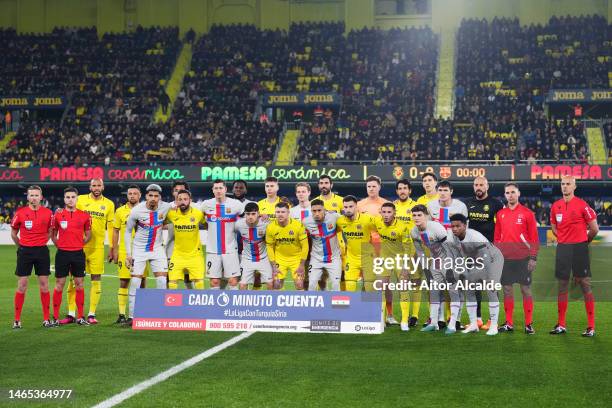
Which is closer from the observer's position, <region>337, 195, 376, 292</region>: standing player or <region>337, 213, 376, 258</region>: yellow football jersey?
<region>337, 195, 376, 292</region>: standing player

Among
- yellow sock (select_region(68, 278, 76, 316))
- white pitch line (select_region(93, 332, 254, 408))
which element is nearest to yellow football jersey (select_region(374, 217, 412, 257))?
white pitch line (select_region(93, 332, 254, 408))

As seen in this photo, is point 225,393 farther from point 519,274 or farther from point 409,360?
point 519,274

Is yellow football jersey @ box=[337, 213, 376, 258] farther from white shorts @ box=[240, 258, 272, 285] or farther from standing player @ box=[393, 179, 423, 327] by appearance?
white shorts @ box=[240, 258, 272, 285]

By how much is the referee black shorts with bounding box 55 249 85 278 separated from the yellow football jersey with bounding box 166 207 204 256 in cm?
142

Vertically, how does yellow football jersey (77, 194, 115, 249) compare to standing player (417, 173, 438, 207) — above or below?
below

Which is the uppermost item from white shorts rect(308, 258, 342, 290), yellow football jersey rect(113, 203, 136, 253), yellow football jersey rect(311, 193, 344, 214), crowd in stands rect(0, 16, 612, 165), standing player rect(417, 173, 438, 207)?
crowd in stands rect(0, 16, 612, 165)

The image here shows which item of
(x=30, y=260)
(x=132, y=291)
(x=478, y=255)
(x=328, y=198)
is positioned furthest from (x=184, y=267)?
(x=478, y=255)

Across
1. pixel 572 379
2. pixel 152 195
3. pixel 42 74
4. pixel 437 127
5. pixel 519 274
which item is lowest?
pixel 572 379

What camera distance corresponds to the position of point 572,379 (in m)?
7.77

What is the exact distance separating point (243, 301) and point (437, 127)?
3086cm

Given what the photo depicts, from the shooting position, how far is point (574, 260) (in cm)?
1067

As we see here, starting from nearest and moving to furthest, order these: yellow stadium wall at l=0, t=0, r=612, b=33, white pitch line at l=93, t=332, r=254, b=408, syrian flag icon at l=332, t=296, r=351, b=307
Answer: white pitch line at l=93, t=332, r=254, b=408 → syrian flag icon at l=332, t=296, r=351, b=307 → yellow stadium wall at l=0, t=0, r=612, b=33

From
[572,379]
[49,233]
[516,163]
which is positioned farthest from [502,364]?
[516,163]

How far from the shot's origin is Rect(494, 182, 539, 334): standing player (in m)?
10.6
